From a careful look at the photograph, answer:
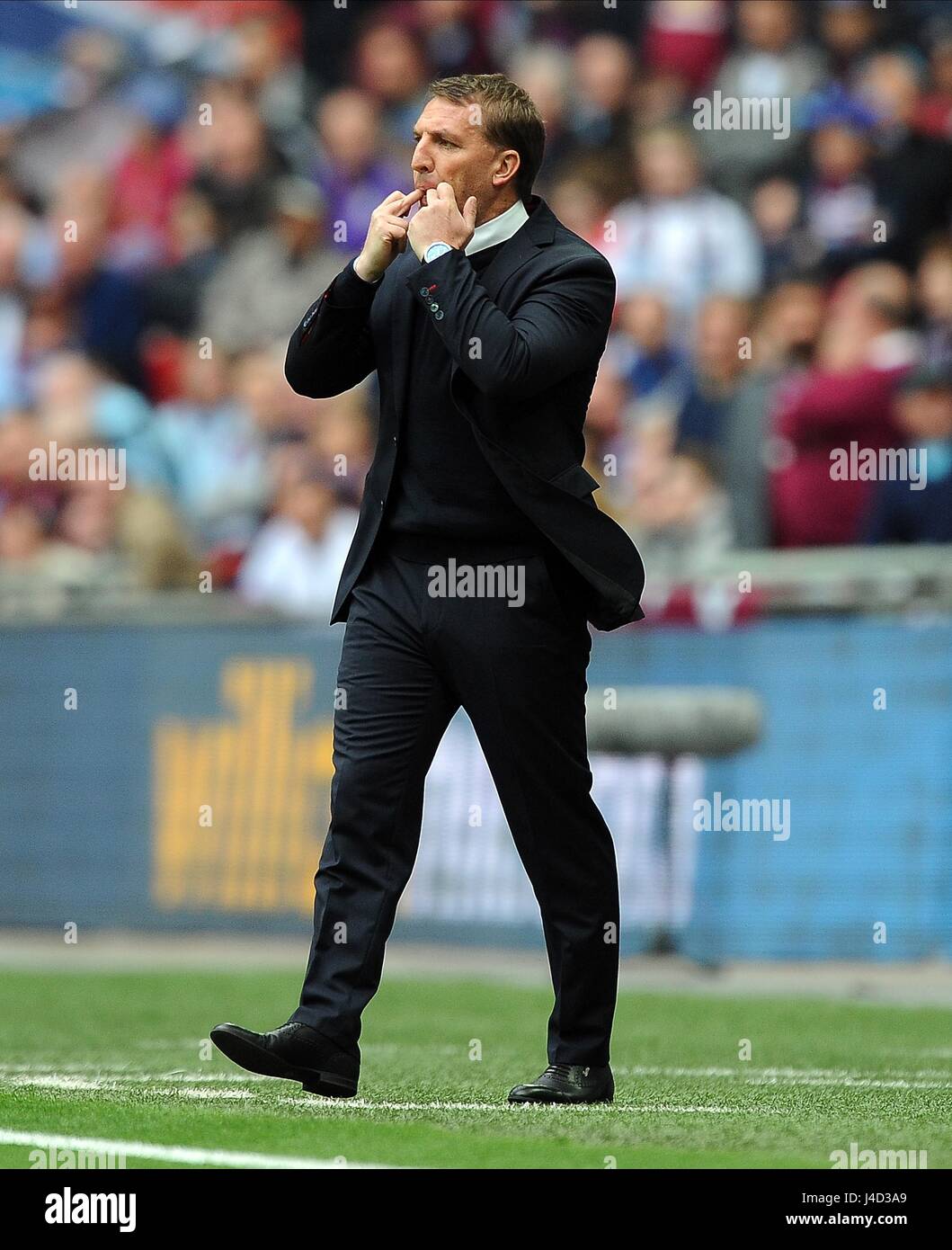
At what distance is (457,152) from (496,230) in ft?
0.71

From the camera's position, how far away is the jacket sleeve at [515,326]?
517cm

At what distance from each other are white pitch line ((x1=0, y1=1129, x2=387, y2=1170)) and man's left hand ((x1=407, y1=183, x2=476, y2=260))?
2.07m

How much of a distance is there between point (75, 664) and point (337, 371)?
20.7 feet

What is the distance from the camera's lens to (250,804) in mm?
11133

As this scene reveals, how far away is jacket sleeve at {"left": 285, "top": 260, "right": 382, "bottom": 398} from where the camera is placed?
18.1 ft

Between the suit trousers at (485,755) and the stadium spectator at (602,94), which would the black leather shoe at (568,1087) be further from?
the stadium spectator at (602,94)

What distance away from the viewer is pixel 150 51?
54.4 feet

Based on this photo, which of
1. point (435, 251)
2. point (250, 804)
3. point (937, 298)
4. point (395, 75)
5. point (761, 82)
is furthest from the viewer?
point (395, 75)

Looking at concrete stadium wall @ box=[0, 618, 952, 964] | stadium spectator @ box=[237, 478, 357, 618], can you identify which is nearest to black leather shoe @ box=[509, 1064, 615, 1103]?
concrete stadium wall @ box=[0, 618, 952, 964]

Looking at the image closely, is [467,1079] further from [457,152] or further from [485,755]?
[457,152]

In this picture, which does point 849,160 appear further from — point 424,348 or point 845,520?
point 424,348

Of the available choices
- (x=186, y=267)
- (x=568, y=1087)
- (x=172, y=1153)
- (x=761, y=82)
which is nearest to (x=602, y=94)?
(x=761, y=82)

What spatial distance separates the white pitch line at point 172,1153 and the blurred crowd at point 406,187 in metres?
6.46
